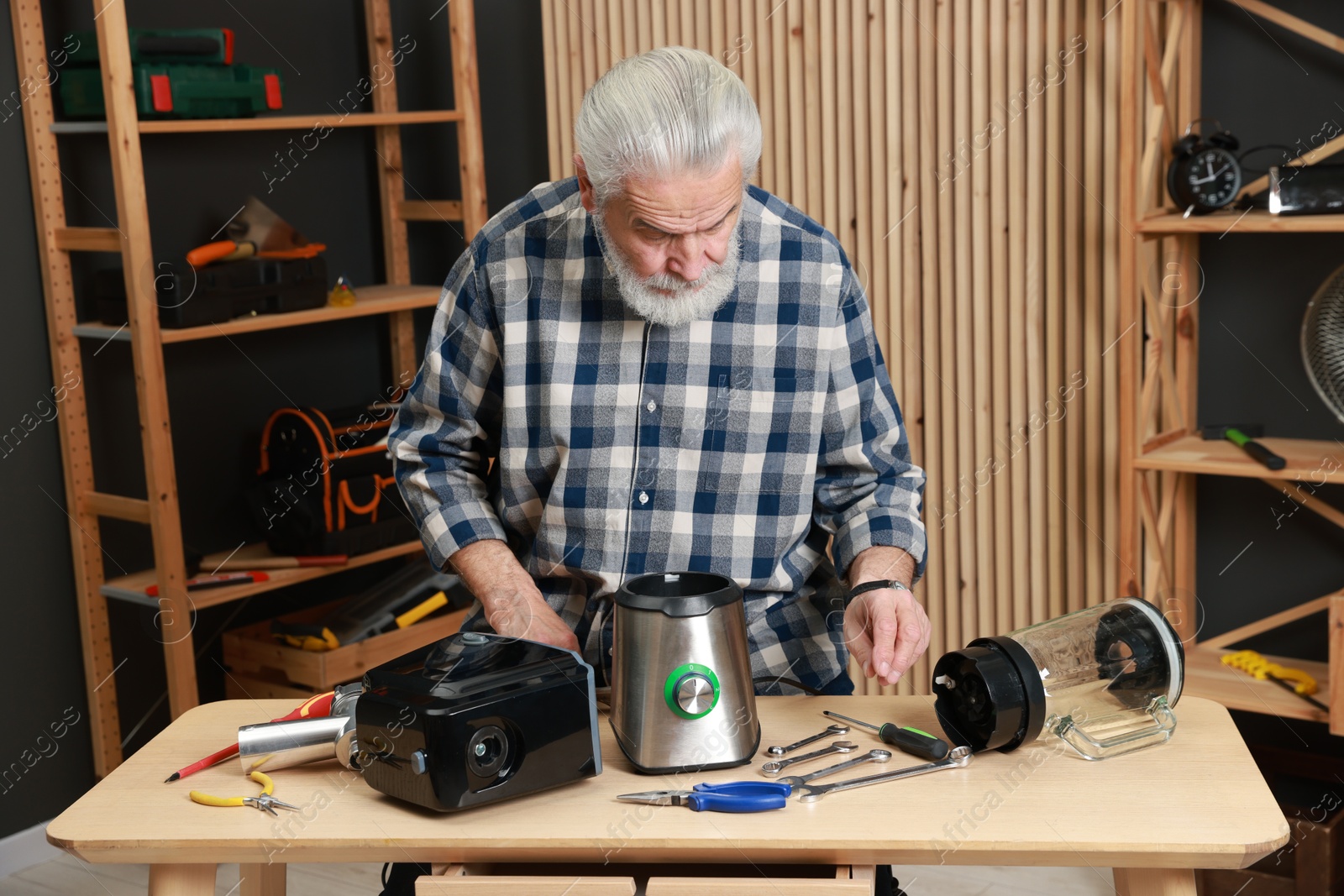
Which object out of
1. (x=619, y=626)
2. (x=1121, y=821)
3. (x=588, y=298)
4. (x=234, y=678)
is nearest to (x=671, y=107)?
(x=588, y=298)

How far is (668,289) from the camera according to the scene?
1657mm

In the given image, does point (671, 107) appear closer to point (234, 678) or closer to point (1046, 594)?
point (1046, 594)

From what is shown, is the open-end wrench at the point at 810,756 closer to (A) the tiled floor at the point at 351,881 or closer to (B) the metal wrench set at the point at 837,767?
(B) the metal wrench set at the point at 837,767

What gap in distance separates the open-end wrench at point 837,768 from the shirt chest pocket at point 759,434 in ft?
1.56

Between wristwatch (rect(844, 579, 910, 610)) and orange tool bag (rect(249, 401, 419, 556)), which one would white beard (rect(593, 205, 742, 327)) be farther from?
orange tool bag (rect(249, 401, 419, 556))

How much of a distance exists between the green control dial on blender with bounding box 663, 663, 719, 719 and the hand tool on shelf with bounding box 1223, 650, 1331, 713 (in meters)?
1.70

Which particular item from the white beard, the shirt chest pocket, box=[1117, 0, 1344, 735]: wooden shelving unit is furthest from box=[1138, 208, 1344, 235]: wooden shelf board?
the white beard

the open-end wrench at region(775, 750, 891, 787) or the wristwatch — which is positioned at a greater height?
the wristwatch

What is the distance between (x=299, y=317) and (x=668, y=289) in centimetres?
177

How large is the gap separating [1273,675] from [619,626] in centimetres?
182

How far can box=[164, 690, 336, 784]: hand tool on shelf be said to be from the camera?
1446mm

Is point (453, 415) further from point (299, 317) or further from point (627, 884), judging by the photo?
point (299, 317)

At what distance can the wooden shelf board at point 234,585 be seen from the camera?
302 cm

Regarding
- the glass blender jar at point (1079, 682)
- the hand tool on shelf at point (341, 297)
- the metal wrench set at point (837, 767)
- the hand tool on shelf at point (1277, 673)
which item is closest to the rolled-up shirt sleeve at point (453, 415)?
the metal wrench set at point (837, 767)
